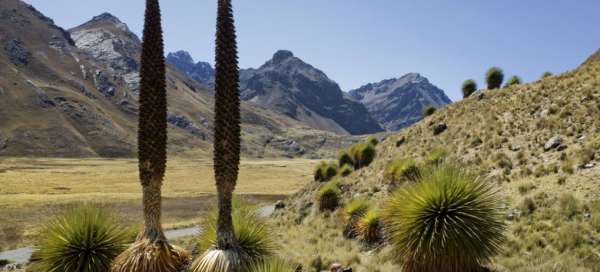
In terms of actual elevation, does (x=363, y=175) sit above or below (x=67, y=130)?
below

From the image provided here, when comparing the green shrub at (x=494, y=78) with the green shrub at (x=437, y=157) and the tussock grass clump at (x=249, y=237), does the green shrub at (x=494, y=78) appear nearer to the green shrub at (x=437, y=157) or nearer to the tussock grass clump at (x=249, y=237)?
the green shrub at (x=437, y=157)

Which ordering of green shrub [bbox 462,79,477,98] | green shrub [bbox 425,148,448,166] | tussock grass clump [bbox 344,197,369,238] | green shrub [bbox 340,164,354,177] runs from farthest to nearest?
green shrub [bbox 462,79,477,98] → green shrub [bbox 340,164,354,177] → green shrub [bbox 425,148,448,166] → tussock grass clump [bbox 344,197,369,238]

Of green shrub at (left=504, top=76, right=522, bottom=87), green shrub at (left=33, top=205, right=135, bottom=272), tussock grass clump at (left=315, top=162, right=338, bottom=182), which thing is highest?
green shrub at (left=504, top=76, right=522, bottom=87)

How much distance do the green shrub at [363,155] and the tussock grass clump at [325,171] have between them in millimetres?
2042

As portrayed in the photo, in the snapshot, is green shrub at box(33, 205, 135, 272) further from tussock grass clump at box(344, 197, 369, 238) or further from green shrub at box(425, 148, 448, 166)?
green shrub at box(425, 148, 448, 166)

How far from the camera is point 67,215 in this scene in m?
9.32

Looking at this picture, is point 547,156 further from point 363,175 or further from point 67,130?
point 67,130

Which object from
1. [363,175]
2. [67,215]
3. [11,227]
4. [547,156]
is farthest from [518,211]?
[11,227]

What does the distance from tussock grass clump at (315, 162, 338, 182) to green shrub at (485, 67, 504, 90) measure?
16.0 metres

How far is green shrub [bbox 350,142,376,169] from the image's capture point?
3844cm

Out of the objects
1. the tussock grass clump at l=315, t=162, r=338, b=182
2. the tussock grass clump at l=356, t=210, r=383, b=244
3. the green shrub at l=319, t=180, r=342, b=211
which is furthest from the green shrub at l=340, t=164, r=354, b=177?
the tussock grass clump at l=356, t=210, r=383, b=244

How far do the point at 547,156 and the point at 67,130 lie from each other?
202 meters

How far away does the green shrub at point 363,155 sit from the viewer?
38.4 m

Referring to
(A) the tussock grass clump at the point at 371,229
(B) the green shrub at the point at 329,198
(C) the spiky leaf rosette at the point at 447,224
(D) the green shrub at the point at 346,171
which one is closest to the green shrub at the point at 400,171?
(B) the green shrub at the point at 329,198
